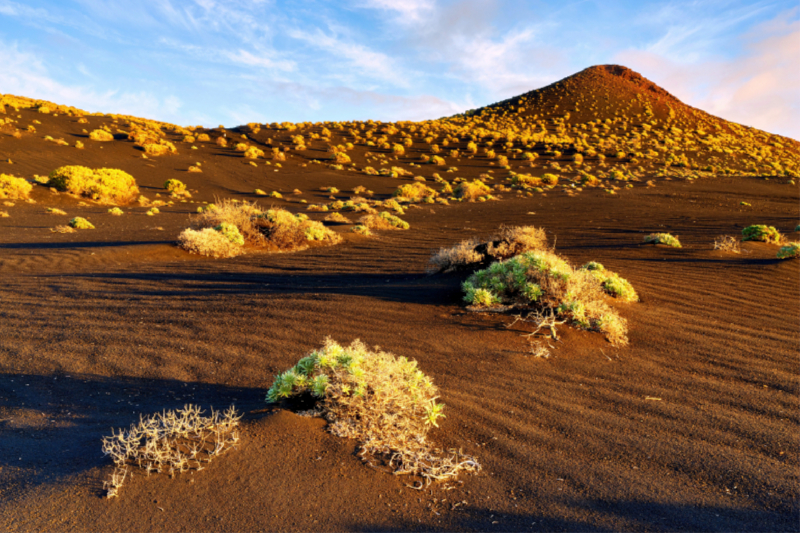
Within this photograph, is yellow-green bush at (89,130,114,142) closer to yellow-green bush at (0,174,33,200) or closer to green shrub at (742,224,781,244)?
yellow-green bush at (0,174,33,200)

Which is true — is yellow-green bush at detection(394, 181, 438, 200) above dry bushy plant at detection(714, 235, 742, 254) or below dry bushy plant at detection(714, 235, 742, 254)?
above

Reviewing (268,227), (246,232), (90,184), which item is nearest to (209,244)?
(246,232)

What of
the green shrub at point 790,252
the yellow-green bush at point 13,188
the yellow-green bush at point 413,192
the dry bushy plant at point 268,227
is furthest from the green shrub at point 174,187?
the green shrub at point 790,252

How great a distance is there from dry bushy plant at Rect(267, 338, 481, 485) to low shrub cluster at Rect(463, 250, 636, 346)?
2863mm

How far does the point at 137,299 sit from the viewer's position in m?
7.27

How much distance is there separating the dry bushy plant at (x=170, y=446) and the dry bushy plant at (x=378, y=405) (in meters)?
0.51

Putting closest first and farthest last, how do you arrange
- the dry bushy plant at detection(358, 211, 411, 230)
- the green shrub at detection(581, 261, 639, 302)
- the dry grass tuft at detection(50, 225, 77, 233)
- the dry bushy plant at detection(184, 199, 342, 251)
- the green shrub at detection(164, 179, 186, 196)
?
the green shrub at detection(581, 261, 639, 302), the dry bushy plant at detection(184, 199, 342, 251), the dry grass tuft at detection(50, 225, 77, 233), the dry bushy plant at detection(358, 211, 411, 230), the green shrub at detection(164, 179, 186, 196)

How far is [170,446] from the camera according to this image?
2.93 metres

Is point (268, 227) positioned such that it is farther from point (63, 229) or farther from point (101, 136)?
point (101, 136)

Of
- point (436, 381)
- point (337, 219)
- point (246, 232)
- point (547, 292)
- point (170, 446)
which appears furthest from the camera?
point (337, 219)

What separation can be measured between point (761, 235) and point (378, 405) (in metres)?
12.4

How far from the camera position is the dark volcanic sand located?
2594 millimetres

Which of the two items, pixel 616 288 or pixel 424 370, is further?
pixel 616 288

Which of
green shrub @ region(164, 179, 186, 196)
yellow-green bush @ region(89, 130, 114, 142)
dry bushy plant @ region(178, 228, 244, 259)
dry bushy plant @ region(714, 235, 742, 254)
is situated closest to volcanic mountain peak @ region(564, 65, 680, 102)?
yellow-green bush @ region(89, 130, 114, 142)
